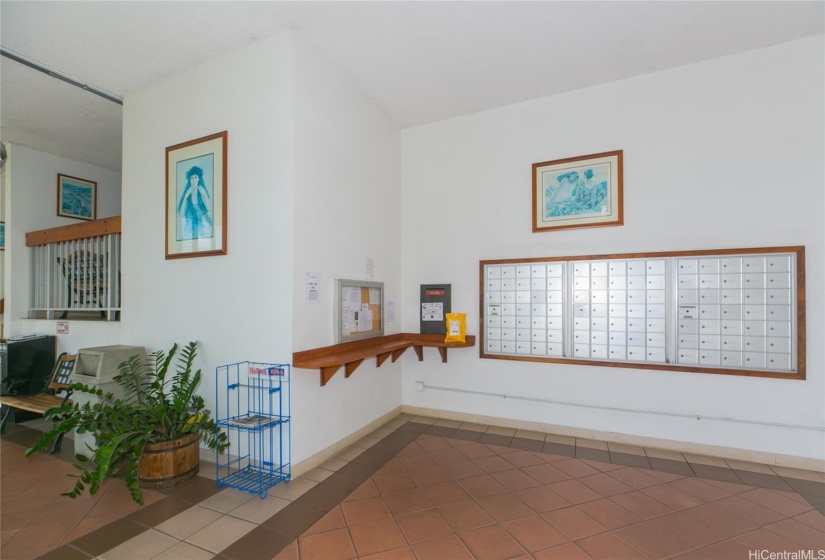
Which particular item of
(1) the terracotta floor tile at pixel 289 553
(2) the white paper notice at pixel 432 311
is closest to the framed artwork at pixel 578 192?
(2) the white paper notice at pixel 432 311

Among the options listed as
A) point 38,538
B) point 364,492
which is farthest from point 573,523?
Answer: point 38,538

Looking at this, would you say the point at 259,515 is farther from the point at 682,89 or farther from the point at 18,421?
the point at 682,89

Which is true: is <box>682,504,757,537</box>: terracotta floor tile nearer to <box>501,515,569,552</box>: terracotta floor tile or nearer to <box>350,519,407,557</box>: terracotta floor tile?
<box>501,515,569,552</box>: terracotta floor tile

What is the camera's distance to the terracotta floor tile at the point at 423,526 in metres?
2.09

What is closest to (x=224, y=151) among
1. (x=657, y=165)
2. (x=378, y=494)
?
(x=378, y=494)

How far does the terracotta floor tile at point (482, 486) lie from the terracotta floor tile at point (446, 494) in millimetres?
45

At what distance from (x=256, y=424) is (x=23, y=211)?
4600mm

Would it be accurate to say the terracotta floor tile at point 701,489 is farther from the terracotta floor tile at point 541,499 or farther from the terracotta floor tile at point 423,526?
the terracotta floor tile at point 423,526

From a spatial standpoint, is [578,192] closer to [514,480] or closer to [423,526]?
[514,480]

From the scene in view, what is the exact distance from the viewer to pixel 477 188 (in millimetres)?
4000

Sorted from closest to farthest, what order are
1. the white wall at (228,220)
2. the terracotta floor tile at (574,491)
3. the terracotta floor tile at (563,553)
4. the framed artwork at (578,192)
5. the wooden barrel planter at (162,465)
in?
the terracotta floor tile at (563,553) < the terracotta floor tile at (574,491) < the wooden barrel planter at (162,465) < the white wall at (228,220) < the framed artwork at (578,192)

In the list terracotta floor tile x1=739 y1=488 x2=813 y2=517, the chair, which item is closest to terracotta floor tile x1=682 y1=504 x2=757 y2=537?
terracotta floor tile x1=739 y1=488 x2=813 y2=517

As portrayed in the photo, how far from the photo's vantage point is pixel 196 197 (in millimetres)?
3180

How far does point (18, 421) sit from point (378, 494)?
418 cm
